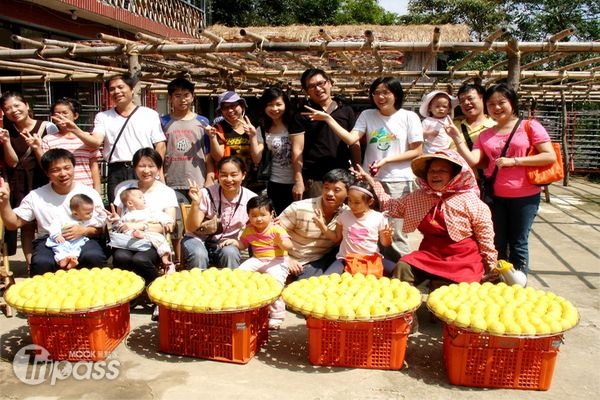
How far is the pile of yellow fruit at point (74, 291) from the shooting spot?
337 centimetres

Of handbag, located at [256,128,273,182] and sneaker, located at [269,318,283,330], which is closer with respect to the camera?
sneaker, located at [269,318,283,330]

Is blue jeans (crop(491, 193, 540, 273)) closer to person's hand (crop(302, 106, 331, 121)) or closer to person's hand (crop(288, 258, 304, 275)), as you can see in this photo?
person's hand (crop(302, 106, 331, 121))

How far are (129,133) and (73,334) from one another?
87.1 inches

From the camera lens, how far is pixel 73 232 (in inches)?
177

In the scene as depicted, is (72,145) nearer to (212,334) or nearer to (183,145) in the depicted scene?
(183,145)

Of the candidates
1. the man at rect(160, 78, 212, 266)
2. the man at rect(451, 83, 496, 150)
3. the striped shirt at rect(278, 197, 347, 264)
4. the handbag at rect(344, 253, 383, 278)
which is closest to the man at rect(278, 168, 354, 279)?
the striped shirt at rect(278, 197, 347, 264)

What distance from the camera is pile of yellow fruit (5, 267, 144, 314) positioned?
3369 mm

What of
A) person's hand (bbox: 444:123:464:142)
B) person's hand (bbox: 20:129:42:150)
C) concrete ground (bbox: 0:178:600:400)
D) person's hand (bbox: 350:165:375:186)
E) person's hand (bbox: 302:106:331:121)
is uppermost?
person's hand (bbox: 302:106:331:121)

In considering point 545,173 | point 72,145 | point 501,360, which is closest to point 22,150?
point 72,145

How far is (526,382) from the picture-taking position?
3.25 meters

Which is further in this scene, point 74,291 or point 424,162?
point 424,162

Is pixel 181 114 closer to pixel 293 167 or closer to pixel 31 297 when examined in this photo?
pixel 293 167

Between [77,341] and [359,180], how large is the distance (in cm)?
249

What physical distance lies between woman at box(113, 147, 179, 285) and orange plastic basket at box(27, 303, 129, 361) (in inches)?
33.7
